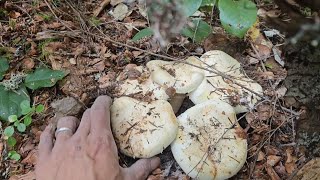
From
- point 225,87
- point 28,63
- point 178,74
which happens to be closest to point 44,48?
point 28,63

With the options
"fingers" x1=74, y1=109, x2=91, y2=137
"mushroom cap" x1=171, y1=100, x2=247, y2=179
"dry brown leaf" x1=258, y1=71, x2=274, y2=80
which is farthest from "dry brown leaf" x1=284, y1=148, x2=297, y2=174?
"fingers" x1=74, y1=109, x2=91, y2=137

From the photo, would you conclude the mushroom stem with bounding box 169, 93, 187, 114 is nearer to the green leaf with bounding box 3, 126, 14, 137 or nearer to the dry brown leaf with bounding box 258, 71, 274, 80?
the dry brown leaf with bounding box 258, 71, 274, 80

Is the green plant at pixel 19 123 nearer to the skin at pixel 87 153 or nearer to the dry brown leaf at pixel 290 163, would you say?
the skin at pixel 87 153

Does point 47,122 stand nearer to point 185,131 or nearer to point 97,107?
point 97,107

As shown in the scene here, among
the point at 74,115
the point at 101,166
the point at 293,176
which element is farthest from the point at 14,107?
the point at 293,176

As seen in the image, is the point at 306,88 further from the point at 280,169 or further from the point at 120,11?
the point at 120,11

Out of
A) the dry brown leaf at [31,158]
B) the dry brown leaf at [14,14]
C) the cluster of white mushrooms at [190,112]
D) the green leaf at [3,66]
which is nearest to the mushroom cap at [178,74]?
the cluster of white mushrooms at [190,112]

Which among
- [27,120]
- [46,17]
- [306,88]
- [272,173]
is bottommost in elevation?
[272,173]
